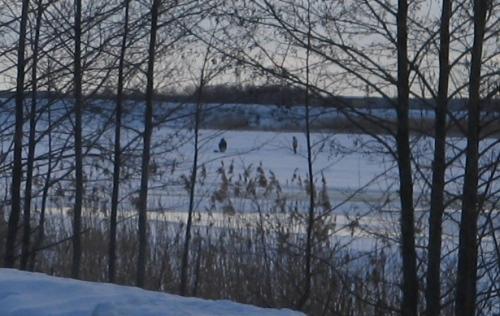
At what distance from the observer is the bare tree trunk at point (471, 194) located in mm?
8602

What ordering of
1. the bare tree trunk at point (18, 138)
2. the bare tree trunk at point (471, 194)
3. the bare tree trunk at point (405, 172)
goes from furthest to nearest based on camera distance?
the bare tree trunk at point (18, 138) → the bare tree trunk at point (405, 172) → the bare tree trunk at point (471, 194)

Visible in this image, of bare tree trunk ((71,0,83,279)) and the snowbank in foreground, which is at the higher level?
bare tree trunk ((71,0,83,279))

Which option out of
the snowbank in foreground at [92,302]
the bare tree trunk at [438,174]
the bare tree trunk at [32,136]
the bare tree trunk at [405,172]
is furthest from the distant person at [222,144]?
the snowbank in foreground at [92,302]

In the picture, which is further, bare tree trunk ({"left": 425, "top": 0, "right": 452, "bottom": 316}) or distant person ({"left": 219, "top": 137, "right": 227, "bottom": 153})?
distant person ({"left": 219, "top": 137, "right": 227, "bottom": 153})

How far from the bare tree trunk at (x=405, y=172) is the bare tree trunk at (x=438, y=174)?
0.53 feet

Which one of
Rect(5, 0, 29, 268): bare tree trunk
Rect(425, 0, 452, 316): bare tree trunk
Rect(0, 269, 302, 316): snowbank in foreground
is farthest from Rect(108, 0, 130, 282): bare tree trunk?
Rect(0, 269, 302, 316): snowbank in foreground

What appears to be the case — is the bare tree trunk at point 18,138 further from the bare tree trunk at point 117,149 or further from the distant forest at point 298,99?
the distant forest at point 298,99

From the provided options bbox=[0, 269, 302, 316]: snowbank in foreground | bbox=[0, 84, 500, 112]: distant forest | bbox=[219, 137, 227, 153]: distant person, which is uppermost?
bbox=[0, 84, 500, 112]: distant forest

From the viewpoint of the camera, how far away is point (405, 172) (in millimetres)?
9359

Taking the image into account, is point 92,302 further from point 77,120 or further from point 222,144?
point 222,144

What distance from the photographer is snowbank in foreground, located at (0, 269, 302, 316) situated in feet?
16.3

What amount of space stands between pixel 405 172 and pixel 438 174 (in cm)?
31

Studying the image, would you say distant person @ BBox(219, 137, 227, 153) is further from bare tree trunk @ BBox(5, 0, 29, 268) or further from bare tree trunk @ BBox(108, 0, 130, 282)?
bare tree trunk @ BBox(5, 0, 29, 268)

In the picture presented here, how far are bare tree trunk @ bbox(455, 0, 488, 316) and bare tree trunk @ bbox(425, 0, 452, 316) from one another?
336 millimetres
